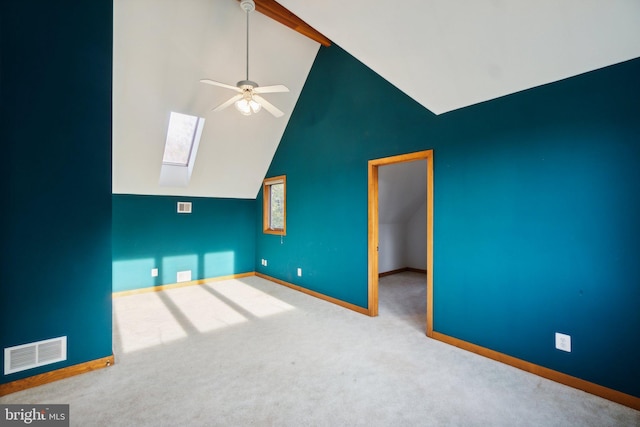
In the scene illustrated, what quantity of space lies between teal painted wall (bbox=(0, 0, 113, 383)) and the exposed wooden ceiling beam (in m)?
1.64

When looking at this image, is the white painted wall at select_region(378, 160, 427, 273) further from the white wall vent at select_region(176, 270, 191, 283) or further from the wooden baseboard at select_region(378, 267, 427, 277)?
the white wall vent at select_region(176, 270, 191, 283)

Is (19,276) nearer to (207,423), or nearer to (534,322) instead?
(207,423)

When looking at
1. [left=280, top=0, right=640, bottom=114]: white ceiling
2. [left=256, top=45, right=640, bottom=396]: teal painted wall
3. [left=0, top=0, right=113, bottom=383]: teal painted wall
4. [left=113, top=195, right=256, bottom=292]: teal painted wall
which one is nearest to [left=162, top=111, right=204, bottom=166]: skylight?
[left=113, top=195, right=256, bottom=292]: teal painted wall

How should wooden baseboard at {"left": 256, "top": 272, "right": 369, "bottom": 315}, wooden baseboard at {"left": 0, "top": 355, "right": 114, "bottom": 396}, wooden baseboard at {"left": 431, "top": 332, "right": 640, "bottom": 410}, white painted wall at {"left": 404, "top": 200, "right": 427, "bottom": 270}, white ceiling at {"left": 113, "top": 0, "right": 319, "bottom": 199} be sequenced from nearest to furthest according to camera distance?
wooden baseboard at {"left": 431, "top": 332, "right": 640, "bottom": 410}, wooden baseboard at {"left": 0, "top": 355, "right": 114, "bottom": 396}, white ceiling at {"left": 113, "top": 0, "right": 319, "bottom": 199}, wooden baseboard at {"left": 256, "top": 272, "right": 369, "bottom": 315}, white painted wall at {"left": 404, "top": 200, "right": 427, "bottom": 270}

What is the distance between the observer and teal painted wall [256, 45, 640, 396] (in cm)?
194

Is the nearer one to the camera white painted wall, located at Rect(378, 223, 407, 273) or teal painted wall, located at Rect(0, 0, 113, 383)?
teal painted wall, located at Rect(0, 0, 113, 383)

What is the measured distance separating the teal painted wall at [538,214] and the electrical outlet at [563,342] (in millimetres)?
36

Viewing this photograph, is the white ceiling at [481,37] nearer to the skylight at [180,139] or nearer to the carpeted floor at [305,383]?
the carpeted floor at [305,383]

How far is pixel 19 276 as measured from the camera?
2.14 m

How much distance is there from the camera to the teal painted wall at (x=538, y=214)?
1943 mm

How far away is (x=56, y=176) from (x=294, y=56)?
350cm

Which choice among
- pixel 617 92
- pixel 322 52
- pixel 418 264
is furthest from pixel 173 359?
pixel 418 264

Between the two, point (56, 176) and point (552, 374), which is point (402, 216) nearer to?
point (552, 374)

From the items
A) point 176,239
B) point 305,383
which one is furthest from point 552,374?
point 176,239
